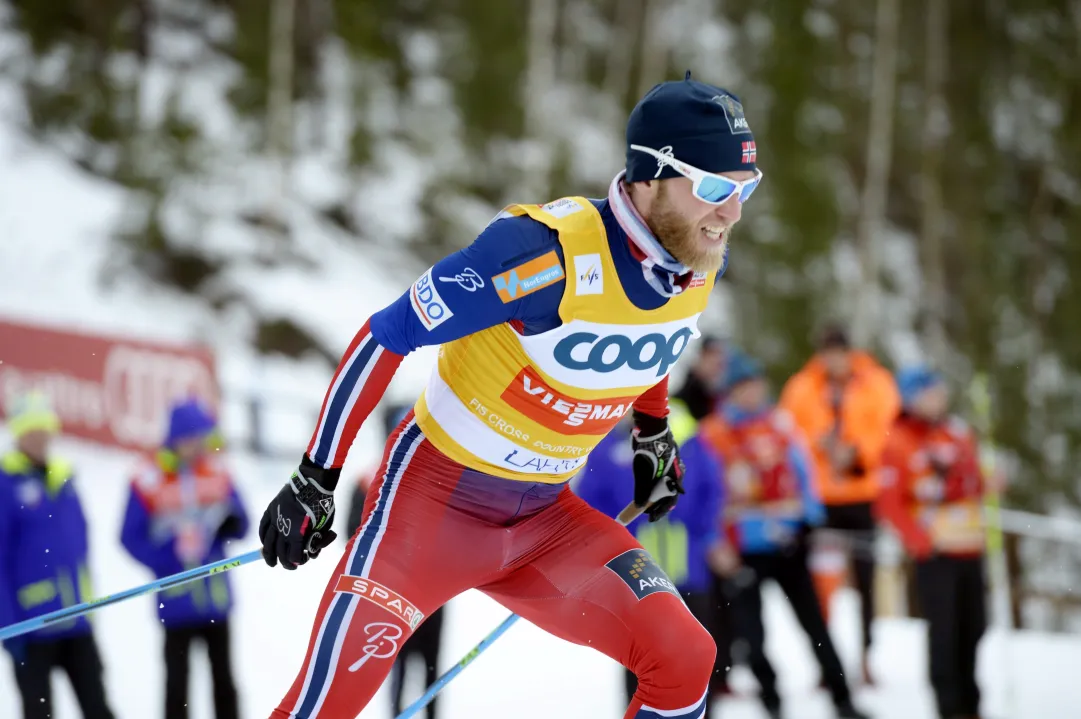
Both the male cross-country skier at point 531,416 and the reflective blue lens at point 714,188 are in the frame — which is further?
the reflective blue lens at point 714,188

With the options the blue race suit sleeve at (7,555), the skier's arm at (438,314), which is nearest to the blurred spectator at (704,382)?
the blue race suit sleeve at (7,555)

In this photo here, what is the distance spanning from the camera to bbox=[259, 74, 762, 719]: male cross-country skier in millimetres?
2734

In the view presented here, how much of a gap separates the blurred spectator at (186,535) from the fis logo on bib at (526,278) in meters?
3.03

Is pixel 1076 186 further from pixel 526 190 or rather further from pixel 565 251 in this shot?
pixel 565 251

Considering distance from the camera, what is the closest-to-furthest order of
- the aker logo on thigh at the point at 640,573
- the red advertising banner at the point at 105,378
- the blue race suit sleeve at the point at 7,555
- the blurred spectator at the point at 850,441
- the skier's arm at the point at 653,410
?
1. the aker logo on thigh at the point at 640,573
2. the skier's arm at the point at 653,410
3. the blue race suit sleeve at the point at 7,555
4. the blurred spectator at the point at 850,441
5. the red advertising banner at the point at 105,378

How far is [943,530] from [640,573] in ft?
11.8

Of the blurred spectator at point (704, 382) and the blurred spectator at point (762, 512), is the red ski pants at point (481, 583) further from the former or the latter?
the blurred spectator at point (704, 382)

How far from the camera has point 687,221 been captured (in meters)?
2.87

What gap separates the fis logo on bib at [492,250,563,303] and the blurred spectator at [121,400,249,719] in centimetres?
303

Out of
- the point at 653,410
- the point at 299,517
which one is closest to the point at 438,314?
the point at 299,517

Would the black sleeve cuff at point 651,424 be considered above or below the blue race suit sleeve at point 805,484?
above

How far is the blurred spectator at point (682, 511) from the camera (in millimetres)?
5488

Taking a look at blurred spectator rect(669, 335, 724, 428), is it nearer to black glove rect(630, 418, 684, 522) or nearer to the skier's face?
black glove rect(630, 418, 684, 522)

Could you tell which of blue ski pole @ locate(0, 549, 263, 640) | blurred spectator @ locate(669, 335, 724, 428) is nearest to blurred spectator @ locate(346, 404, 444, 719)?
blurred spectator @ locate(669, 335, 724, 428)
